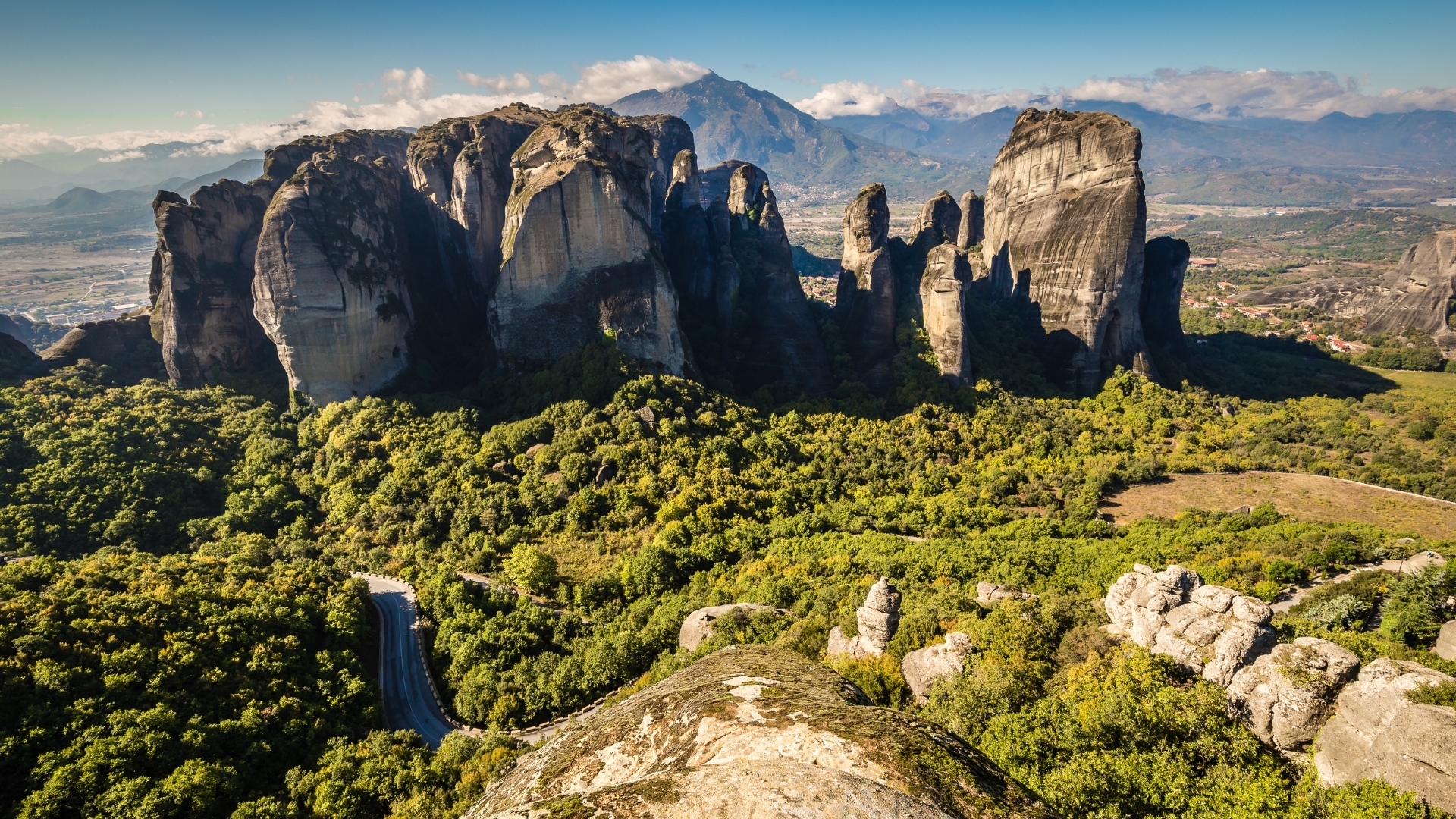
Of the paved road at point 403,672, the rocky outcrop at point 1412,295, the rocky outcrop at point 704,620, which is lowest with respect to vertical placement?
the paved road at point 403,672

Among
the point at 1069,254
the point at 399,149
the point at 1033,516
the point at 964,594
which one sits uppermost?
the point at 399,149

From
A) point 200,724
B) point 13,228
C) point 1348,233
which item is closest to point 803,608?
point 200,724

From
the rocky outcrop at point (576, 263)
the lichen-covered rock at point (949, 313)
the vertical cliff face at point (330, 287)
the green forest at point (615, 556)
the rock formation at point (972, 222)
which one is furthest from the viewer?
the rock formation at point (972, 222)

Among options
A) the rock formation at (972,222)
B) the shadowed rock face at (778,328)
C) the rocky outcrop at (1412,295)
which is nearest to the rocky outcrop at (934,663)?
the shadowed rock face at (778,328)

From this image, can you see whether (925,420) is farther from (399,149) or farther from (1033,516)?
(399,149)

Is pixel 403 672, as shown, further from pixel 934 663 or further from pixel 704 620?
pixel 934 663

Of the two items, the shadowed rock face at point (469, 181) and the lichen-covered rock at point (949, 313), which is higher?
the shadowed rock face at point (469, 181)

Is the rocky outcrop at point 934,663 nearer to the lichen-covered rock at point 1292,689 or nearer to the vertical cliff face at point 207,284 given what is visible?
the lichen-covered rock at point 1292,689
